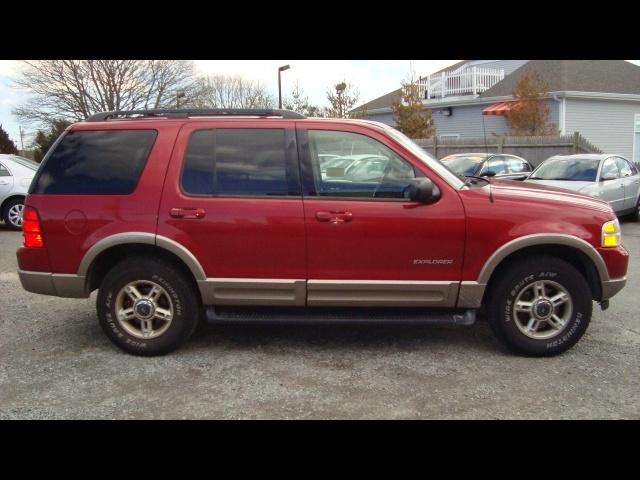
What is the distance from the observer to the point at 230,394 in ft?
12.4

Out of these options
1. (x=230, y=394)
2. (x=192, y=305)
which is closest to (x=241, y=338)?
(x=192, y=305)

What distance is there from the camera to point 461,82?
2434 cm

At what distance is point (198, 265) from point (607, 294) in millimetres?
3271

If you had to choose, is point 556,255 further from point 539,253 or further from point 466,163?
point 466,163

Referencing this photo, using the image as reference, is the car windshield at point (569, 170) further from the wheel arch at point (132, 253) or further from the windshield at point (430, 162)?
the wheel arch at point (132, 253)

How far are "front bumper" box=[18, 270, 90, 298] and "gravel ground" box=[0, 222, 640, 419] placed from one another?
1.78 feet

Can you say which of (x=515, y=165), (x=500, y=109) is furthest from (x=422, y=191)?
(x=500, y=109)

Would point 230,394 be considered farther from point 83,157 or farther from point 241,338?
point 83,157

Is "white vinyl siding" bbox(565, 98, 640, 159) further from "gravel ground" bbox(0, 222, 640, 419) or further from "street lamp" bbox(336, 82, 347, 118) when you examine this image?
"gravel ground" bbox(0, 222, 640, 419)

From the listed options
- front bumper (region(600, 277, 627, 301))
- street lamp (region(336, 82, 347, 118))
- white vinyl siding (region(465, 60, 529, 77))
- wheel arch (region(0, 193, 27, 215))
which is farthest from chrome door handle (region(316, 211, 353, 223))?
street lamp (region(336, 82, 347, 118))

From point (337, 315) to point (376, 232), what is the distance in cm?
74
